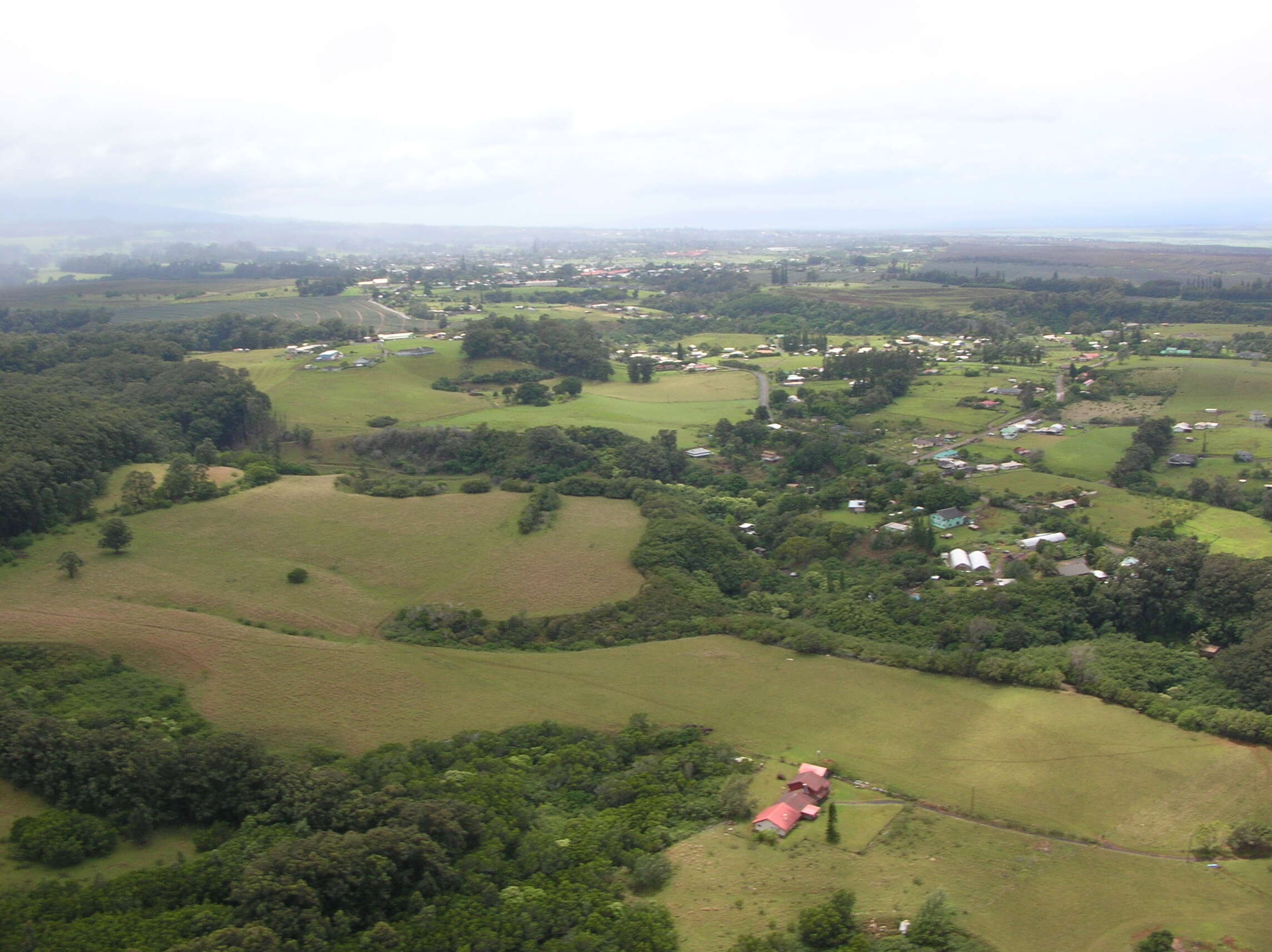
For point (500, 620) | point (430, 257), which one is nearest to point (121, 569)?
point (500, 620)

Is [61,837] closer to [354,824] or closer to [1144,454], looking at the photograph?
[354,824]

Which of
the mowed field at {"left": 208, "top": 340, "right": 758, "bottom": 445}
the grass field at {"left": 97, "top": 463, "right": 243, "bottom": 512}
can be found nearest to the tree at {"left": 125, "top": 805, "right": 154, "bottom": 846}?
the grass field at {"left": 97, "top": 463, "right": 243, "bottom": 512}

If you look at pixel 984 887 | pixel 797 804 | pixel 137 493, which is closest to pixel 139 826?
pixel 797 804

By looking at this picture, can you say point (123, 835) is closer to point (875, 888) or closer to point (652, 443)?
point (875, 888)

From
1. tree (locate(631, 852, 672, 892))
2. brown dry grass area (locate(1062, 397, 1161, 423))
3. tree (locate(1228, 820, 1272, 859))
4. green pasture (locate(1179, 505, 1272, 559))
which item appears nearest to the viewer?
tree (locate(631, 852, 672, 892))

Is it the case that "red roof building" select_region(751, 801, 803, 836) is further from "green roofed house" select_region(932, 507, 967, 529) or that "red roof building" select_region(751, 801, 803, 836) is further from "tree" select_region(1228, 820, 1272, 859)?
"green roofed house" select_region(932, 507, 967, 529)

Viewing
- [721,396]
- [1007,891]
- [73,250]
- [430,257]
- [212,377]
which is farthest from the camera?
[430,257]

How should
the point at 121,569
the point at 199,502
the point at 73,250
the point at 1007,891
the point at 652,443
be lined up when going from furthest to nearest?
the point at 73,250, the point at 652,443, the point at 199,502, the point at 121,569, the point at 1007,891
